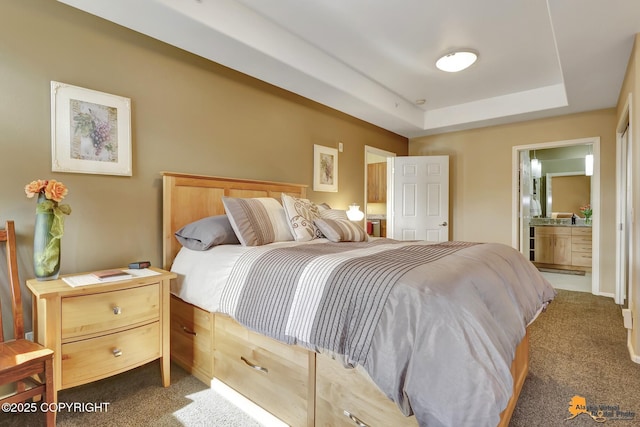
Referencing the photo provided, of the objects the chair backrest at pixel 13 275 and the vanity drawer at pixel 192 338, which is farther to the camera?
the vanity drawer at pixel 192 338

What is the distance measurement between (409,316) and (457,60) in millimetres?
2875

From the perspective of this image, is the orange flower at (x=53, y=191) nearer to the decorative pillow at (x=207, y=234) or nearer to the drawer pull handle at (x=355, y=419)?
the decorative pillow at (x=207, y=234)

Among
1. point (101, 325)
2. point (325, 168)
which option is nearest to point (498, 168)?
point (325, 168)

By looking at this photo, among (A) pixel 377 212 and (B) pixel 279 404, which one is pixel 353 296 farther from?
(A) pixel 377 212

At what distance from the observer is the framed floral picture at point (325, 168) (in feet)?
12.7

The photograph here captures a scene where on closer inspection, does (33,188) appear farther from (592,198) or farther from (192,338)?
(592,198)

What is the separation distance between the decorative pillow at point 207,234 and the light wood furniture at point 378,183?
478 centimetres

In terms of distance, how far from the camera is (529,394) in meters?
1.91

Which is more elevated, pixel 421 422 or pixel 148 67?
pixel 148 67

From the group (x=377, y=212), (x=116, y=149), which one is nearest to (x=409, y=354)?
(x=116, y=149)

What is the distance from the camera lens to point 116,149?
225cm

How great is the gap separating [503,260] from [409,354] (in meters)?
1.02

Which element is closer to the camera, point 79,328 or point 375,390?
point 375,390

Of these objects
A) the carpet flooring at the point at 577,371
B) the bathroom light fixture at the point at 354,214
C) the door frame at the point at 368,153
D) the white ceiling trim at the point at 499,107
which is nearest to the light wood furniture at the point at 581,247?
the carpet flooring at the point at 577,371
